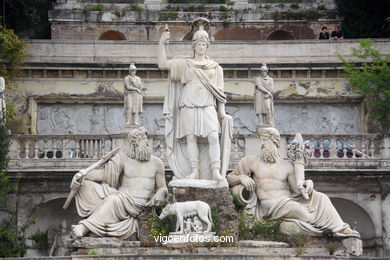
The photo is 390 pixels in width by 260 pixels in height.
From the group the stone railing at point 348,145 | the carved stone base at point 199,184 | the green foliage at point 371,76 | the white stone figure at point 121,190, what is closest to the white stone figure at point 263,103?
the stone railing at point 348,145

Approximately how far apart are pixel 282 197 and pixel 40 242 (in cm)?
1182

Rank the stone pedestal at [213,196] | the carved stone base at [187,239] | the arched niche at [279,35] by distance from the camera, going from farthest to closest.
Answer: the arched niche at [279,35], the stone pedestal at [213,196], the carved stone base at [187,239]

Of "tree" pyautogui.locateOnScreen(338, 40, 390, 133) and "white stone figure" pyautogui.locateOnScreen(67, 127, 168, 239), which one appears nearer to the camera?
"white stone figure" pyautogui.locateOnScreen(67, 127, 168, 239)

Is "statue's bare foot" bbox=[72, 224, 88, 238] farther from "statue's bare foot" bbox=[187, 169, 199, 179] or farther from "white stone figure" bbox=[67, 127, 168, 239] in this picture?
"statue's bare foot" bbox=[187, 169, 199, 179]

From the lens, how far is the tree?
46375 mm

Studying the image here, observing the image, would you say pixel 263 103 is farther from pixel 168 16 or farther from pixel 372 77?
pixel 168 16

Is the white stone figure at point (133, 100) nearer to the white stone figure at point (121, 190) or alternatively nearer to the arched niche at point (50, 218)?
the arched niche at point (50, 218)

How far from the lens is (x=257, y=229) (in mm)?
30453

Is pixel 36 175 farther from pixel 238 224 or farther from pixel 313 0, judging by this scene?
pixel 313 0

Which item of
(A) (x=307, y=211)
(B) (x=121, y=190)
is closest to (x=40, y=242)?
(B) (x=121, y=190)

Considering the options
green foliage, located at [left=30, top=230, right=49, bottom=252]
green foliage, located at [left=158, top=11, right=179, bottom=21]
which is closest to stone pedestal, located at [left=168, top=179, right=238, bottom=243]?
green foliage, located at [left=30, top=230, right=49, bottom=252]

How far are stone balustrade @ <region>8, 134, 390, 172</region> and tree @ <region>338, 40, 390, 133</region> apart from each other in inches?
138

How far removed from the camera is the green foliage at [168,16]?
62.0 meters

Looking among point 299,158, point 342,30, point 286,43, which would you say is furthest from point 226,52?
point 299,158
